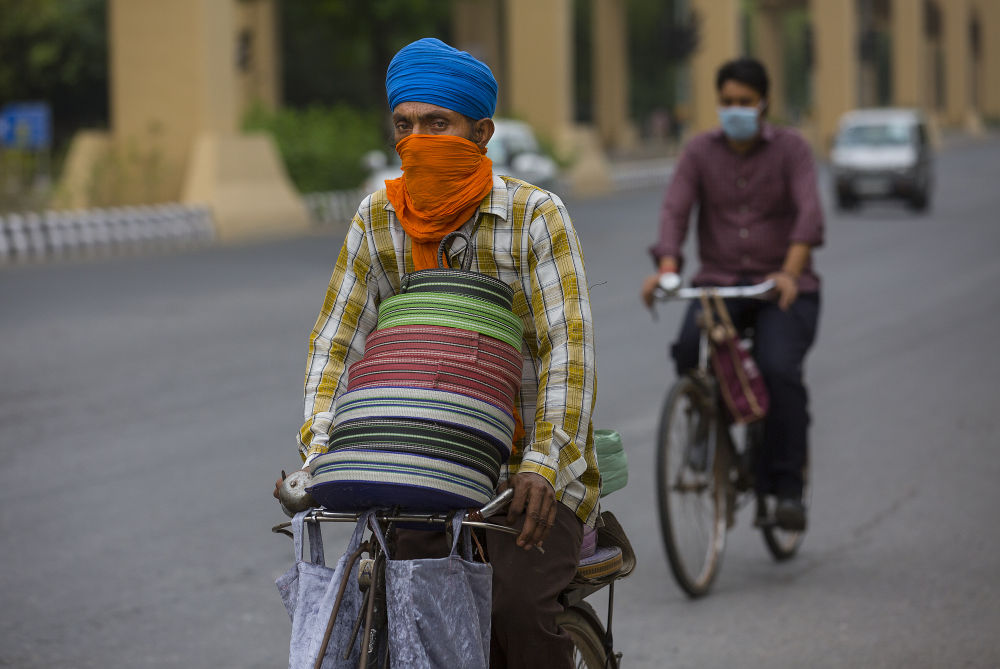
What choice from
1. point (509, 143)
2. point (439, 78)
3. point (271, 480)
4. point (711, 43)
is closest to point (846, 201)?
point (509, 143)

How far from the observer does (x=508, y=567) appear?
289cm

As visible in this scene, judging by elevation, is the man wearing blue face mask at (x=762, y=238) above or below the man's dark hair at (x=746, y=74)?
below

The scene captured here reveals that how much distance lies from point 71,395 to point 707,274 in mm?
5763

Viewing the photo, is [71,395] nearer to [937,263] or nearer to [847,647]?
[847,647]

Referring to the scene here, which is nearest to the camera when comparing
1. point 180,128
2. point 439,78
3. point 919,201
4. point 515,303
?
point 439,78

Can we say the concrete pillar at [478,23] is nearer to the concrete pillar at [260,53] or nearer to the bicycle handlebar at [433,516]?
the concrete pillar at [260,53]

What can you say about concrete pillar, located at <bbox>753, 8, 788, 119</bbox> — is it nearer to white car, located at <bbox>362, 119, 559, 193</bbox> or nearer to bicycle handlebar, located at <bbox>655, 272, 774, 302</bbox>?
white car, located at <bbox>362, 119, 559, 193</bbox>

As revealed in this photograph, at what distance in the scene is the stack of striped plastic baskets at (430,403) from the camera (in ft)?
8.80

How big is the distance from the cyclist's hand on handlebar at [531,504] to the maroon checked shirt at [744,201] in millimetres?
3209

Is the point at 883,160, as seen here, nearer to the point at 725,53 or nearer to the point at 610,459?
the point at 725,53

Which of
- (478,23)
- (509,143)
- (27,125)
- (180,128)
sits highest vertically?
(478,23)

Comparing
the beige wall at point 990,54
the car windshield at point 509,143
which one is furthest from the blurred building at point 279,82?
the beige wall at point 990,54

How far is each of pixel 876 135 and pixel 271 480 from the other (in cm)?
2460

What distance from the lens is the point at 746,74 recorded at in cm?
593
